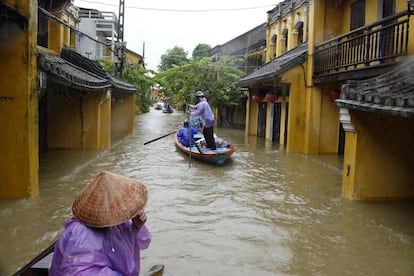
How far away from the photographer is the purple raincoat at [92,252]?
6.88 ft

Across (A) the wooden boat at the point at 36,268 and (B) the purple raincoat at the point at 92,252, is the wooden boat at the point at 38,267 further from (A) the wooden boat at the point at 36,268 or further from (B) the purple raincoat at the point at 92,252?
(B) the purple raincoat at the point at 92,252

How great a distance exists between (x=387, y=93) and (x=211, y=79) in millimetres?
18670

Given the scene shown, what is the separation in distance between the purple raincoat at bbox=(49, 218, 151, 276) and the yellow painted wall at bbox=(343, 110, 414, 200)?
20.7ft

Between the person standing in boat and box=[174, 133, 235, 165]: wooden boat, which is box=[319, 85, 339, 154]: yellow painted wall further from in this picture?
the person standing in boat

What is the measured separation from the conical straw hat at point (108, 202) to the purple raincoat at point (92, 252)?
0.26 ft

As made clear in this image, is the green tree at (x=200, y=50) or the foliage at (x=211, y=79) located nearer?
the foliage at (x=211, y=79)

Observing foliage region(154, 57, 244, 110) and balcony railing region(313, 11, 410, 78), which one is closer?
balcony railing region(313, 11, 410, 78)

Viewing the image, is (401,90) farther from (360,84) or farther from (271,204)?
(271,204)

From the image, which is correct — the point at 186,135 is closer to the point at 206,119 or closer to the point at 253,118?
the point at 206,119

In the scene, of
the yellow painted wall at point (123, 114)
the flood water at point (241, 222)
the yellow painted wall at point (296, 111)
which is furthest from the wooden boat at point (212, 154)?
the yellow painted wall at point (123, 114)

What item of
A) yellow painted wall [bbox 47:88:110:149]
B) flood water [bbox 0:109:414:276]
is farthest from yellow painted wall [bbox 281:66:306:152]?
yellow painted wall [bbox 47:88:110:149]

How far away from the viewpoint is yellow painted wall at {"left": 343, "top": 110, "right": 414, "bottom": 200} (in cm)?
778

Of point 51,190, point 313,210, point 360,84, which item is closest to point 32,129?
point 51,190

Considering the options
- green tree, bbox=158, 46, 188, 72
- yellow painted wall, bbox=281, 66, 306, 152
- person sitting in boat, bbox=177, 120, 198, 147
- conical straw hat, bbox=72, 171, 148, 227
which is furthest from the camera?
green tree, bbox=158, 46, 188, 72
